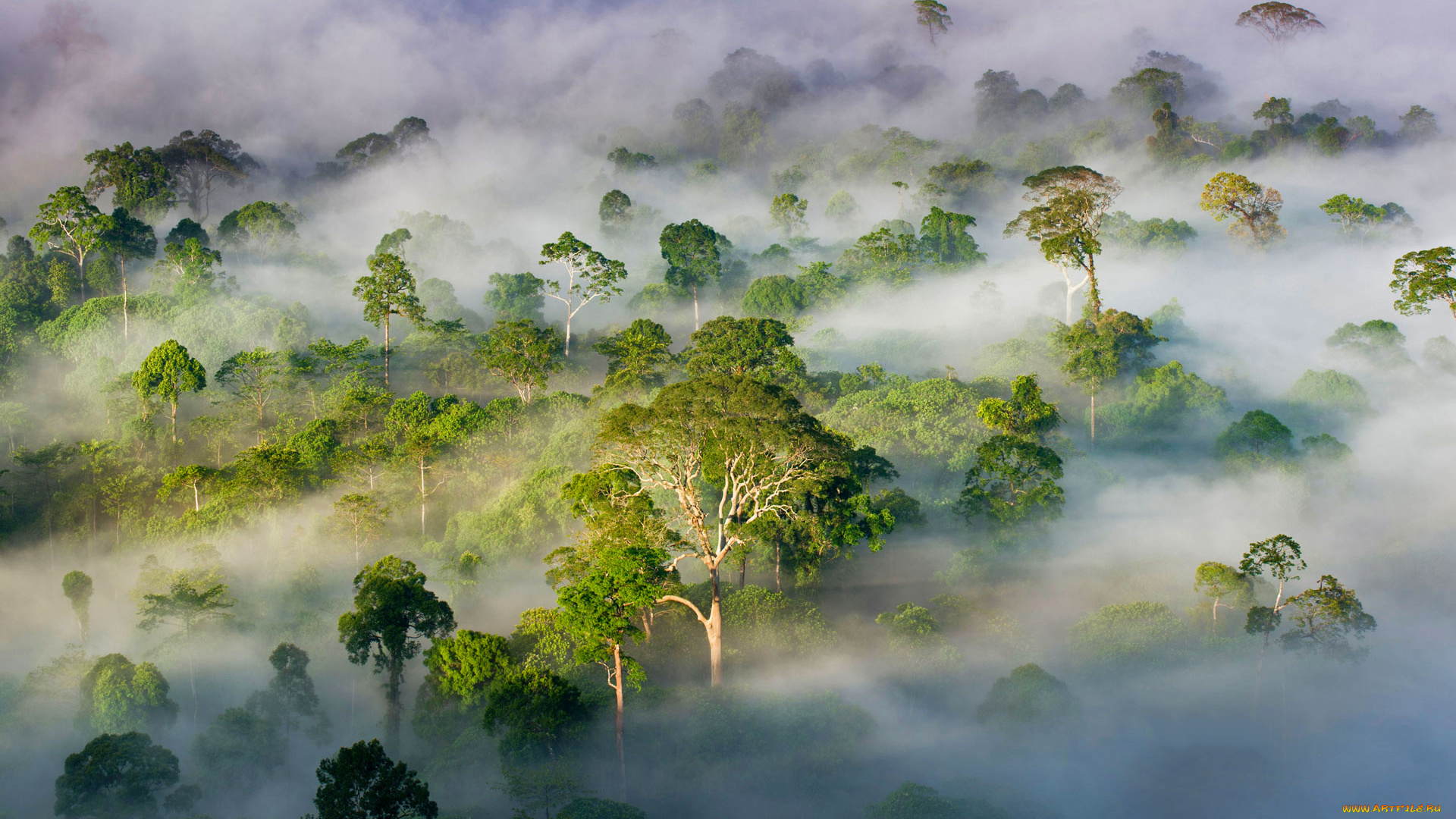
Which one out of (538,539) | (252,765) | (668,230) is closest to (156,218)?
(668,230)

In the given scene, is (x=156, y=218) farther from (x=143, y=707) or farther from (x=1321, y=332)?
(x=1321, y=332)

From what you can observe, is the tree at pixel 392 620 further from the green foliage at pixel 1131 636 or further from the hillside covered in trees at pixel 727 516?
the green foliage at pixel 1131 636

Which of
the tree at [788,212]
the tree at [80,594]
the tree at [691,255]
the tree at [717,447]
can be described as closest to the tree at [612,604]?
the tree at [717,447]

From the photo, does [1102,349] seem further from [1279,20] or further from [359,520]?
[1279,20]

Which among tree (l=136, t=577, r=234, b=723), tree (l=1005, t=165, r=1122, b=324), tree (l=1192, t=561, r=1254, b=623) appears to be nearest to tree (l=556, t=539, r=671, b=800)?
tree (l=136, t=577, r=234, b=723)

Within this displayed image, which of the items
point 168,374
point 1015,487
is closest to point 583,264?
point 168,374
